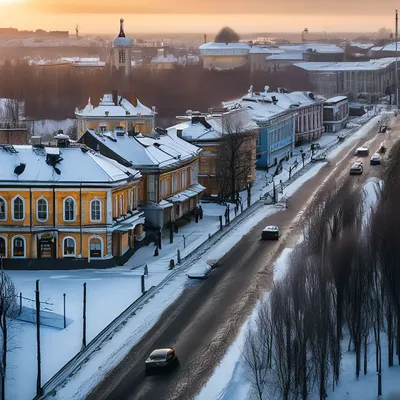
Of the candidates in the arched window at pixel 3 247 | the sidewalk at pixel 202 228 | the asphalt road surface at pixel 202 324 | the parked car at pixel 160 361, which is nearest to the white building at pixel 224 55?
the sidewalk at pixel 202 228

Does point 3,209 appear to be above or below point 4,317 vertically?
above

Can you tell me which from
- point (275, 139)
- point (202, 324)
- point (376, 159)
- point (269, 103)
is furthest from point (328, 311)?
point (269, 103)

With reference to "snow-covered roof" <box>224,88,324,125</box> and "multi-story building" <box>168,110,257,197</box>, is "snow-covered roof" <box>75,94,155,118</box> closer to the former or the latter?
"multi-story building" <box>168,110,257,197</box>

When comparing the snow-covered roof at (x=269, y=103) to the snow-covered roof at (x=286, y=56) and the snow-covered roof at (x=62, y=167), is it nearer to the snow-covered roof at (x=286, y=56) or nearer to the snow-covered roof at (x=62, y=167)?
the snow-covered roof at (x=62, y=167)

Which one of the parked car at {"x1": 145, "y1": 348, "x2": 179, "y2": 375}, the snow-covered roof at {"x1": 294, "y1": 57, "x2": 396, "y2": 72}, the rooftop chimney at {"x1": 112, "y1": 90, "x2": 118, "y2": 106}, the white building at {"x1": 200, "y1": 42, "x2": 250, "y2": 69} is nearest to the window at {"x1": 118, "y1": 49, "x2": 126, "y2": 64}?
the rooftop chimney at {"x1": 112, "y1": 90, "x2": 118, "y2": 106}

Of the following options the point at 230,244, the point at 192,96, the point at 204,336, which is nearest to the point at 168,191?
the point at 230,244

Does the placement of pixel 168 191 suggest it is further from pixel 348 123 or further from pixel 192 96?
pixel 192 96

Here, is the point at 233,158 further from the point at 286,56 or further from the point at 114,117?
the point at 286,56
